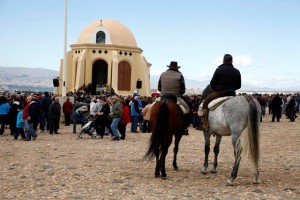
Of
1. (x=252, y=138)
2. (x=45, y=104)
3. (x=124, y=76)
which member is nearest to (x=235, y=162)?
(x=252, y=138)

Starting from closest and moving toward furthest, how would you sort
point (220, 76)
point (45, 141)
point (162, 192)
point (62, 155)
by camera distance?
1. point (162, 192)
2. point (220, 76)
3. point (62, 155)
4. point (45, 141)

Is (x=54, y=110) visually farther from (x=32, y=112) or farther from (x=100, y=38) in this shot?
(x=100, y=38)

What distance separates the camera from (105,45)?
4791cm

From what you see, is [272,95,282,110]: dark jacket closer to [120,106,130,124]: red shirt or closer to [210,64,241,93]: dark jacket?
[120,106,130,124]: red shirt

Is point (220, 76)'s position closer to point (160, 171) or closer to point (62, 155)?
point (160, 171)

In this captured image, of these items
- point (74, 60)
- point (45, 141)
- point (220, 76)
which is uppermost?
point (74, 60)

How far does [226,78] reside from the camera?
889 cm

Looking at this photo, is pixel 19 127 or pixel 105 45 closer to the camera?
pixel 19 127

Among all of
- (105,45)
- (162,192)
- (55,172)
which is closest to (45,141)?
(55,172)

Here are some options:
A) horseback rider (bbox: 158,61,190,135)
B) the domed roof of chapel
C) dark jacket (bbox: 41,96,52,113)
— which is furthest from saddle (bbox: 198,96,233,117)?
the domed roof of chapel

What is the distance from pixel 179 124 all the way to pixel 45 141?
8.21 meters

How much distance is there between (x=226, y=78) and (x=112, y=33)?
41249mm

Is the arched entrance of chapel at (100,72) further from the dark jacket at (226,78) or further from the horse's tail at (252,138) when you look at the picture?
the horse's tail at (252,138)

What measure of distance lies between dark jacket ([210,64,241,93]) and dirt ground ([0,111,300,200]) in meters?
1.86
